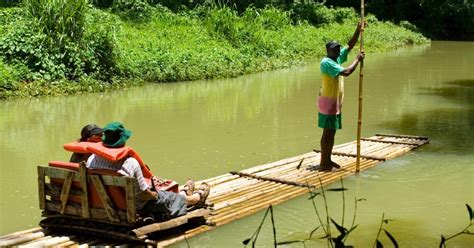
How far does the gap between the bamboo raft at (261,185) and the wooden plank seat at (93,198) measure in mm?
148

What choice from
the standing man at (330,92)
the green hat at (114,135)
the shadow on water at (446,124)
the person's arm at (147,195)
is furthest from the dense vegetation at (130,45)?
the person's arm at (147,195)

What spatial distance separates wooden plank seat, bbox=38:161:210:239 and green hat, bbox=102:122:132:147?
0.74ft

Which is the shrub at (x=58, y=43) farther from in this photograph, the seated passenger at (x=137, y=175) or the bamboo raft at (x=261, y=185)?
the seated passenger at (x=137, y=175)

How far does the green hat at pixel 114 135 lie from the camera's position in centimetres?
481

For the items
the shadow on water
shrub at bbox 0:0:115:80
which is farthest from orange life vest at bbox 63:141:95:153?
shrub at bbox 0:0:115:80

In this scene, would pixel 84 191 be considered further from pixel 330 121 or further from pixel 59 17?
pixel 59 17

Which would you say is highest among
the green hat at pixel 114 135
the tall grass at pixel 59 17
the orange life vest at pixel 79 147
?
the tall grass at pixel 59 17

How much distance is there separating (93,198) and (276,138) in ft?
17.1

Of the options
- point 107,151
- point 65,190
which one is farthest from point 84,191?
point 107,151

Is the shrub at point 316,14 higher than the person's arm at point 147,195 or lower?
higher

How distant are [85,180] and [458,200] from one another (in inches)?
157

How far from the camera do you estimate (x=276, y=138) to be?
9812 mm

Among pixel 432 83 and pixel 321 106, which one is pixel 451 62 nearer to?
pixel 432 83

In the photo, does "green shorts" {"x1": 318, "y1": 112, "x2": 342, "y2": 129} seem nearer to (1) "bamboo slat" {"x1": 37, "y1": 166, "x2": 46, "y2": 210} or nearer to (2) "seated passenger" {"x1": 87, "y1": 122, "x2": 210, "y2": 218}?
(2) "seated passenger" {"x1": 87, "y1": 122, "x2": 210, "y2": 218}
